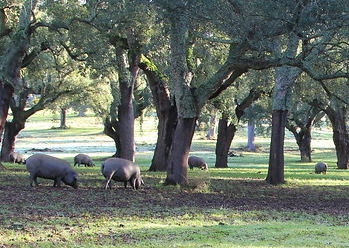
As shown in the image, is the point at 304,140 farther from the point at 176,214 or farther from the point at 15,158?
the point at 176,214

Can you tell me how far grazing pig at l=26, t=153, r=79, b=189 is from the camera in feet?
56.0

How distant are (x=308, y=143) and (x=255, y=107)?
5828mm

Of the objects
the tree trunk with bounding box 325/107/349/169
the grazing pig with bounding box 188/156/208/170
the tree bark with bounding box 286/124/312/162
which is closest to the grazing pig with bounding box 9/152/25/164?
the grazing pig with bounding box 188/156/208/170

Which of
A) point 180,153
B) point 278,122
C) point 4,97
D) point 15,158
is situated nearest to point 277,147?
point 278,122

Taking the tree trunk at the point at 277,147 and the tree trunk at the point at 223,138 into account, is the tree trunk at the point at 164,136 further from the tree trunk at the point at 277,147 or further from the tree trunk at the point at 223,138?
the tree trunk at the point at 223,138

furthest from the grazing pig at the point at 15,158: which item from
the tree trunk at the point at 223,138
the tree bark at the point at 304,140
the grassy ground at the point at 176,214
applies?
the tree bark at the point at 304,140

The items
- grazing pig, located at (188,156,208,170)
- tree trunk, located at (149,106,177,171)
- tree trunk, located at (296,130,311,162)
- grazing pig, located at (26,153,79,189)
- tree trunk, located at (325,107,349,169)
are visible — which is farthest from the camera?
tree trunk, located at (296,130,311,162)

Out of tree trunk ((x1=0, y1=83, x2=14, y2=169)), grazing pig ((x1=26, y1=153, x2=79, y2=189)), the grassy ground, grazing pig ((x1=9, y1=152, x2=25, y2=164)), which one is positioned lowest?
the grassy ground

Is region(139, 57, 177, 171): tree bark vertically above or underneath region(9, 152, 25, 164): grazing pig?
above

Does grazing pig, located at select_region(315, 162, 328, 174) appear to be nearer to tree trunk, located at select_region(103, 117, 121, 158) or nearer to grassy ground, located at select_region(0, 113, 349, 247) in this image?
grassy ground, located at select_region(0, 113, 349, 247)

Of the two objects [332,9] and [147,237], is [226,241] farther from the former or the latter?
[332,9]

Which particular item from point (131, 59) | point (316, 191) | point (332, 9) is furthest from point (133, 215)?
point (131, 59)

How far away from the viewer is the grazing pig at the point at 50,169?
1706 centimetres

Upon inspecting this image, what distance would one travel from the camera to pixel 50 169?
1712 cm
